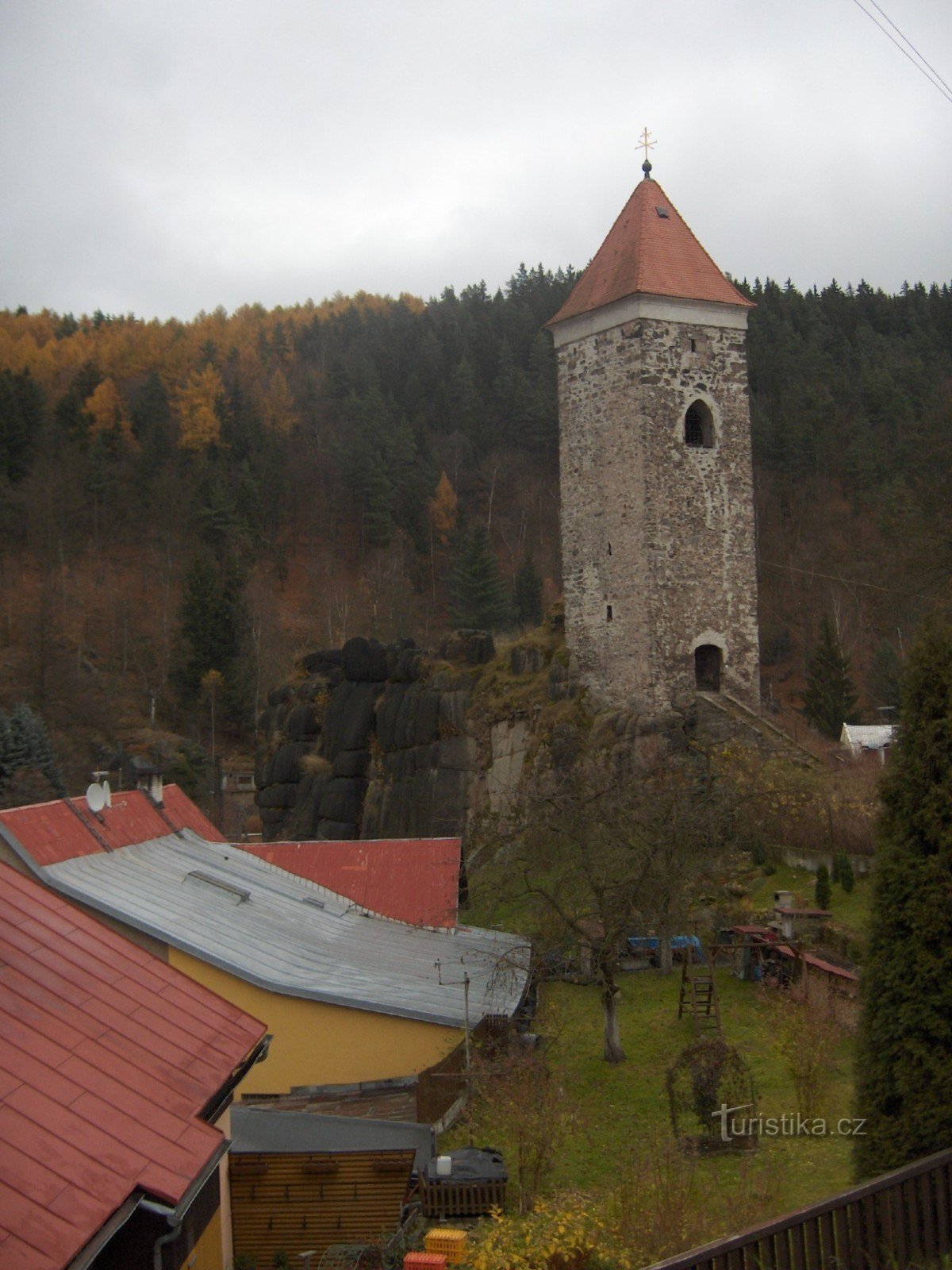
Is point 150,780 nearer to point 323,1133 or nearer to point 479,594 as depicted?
point 323,1133

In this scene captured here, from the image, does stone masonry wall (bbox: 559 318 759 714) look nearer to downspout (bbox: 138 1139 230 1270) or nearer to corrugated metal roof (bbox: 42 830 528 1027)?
corrugated metal roof (bbox: 42 830 528 1027)

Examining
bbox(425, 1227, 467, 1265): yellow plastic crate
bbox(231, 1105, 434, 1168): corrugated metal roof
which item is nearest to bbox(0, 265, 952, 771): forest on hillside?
bbox(231, 1105, 434, 1168): corrugated metal roof

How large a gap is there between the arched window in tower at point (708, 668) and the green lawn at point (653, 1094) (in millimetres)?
8080

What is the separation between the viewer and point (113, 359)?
267ft

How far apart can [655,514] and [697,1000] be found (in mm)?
11113

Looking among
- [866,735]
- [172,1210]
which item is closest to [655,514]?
[866,735]

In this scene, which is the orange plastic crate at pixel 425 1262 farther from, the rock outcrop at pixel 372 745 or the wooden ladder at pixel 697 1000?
the rock outcrop at pixel 372 745

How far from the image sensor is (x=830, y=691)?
4009cm

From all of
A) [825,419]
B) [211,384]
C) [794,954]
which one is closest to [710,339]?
[794,954]

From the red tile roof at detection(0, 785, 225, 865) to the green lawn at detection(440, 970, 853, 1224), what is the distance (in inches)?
203

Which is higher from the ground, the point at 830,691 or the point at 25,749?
the point at 830,691

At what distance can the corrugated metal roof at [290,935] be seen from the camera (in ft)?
45.4

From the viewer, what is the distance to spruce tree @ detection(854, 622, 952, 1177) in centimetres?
753

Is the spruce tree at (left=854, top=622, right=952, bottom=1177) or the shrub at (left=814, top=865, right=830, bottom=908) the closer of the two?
the spruce tree at (left=854, top=622, right=952, bottom=1177)
